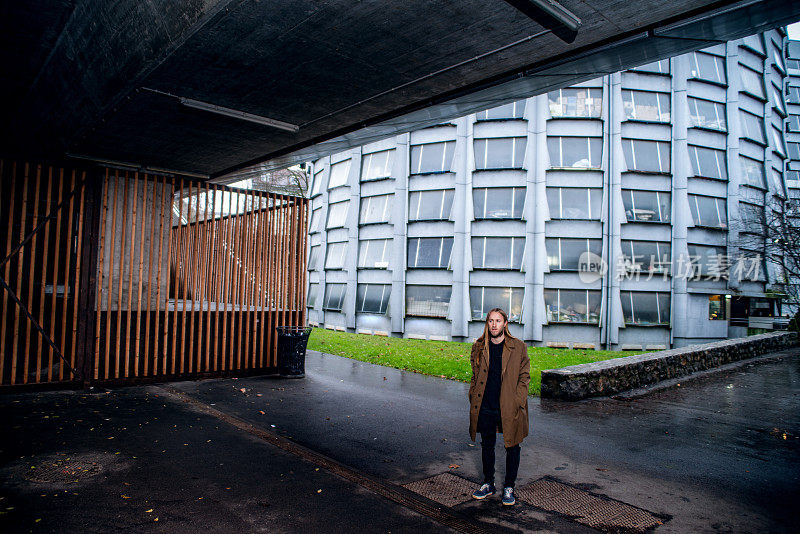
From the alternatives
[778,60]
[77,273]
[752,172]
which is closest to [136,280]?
[77,273]

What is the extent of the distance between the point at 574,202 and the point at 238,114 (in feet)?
66.3

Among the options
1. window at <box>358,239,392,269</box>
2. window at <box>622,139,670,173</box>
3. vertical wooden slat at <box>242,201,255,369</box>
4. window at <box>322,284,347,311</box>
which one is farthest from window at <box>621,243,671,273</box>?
vertical wooden slat at <box>242,201,255,369</box>

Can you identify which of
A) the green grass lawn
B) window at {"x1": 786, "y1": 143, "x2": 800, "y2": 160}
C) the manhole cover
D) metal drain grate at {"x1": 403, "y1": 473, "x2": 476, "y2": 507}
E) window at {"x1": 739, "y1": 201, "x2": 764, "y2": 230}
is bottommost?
the green grass lawn

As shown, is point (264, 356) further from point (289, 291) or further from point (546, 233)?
point (546, 233)

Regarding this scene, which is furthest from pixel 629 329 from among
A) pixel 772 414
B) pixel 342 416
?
pixel 342 416

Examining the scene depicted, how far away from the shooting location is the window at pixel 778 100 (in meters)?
32.3

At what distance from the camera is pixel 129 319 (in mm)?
10664

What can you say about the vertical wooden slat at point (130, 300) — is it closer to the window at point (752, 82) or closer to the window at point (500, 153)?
the window at point (500, 153)

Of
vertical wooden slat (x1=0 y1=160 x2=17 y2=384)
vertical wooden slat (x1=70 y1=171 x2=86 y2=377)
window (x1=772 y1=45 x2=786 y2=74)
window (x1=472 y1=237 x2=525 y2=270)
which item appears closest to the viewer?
vertical wooden slat (x1=0 y1=160 x2=17 y2=384)

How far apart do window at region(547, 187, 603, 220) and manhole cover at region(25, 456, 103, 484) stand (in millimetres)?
22440

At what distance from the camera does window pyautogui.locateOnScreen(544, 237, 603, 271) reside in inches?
968

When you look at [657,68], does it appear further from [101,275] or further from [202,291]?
[101,275]

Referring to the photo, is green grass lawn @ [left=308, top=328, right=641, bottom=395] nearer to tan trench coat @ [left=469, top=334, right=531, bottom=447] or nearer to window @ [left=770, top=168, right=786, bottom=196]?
tan trench coat @ [left=469, top=334, right=531, bottom=447]

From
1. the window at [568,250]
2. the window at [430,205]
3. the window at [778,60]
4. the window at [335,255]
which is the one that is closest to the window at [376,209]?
the window at [430,205]
